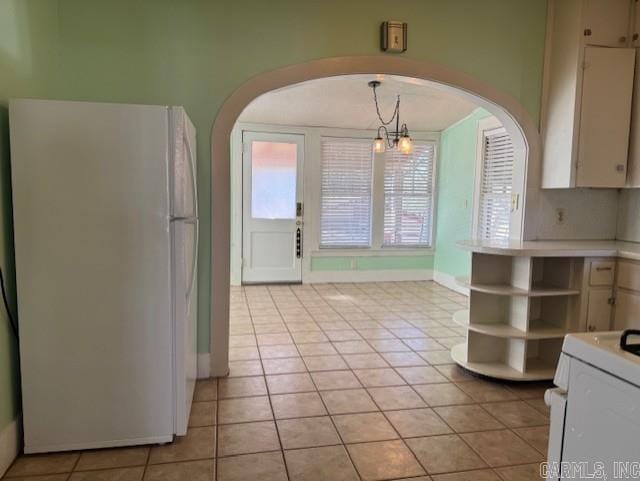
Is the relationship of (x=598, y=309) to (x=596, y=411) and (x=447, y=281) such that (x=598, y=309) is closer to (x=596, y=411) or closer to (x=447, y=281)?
(x=596, y=411)

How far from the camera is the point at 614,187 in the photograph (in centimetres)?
327

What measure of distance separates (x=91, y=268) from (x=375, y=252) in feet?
15.8

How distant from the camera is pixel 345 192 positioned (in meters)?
6.36

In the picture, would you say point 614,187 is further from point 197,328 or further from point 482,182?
point 197,328

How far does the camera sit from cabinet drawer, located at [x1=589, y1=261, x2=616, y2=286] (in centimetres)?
299

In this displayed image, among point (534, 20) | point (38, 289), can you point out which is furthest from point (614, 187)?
point (38, 289)

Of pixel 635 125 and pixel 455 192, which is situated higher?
pixel 635 125

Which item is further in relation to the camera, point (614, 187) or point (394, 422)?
point (614, 187)

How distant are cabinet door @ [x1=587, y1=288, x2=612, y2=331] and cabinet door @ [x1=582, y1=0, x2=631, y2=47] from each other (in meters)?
1.68

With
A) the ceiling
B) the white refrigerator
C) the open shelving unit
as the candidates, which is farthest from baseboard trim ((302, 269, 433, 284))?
the white refrigerator

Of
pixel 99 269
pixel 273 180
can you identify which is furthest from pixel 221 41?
pixel 273 180

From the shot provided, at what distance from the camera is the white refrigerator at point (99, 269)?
2004 millimetres

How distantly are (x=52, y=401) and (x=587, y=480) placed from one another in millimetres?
2133

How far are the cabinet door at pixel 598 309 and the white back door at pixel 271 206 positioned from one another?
3890 mm
